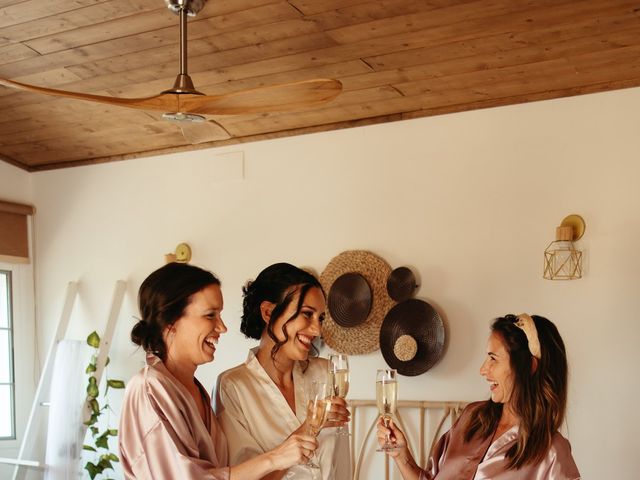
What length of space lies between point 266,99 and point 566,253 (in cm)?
177

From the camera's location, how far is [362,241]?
4.90 metres

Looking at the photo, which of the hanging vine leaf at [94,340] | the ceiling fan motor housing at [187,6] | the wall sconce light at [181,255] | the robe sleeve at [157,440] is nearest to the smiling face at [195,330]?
the robe sleeve at [157,440]

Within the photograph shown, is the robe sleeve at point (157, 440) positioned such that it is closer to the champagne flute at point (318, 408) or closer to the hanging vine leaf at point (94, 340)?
the champagne flute at point (318, 408)

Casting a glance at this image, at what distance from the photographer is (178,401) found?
233 centimetres

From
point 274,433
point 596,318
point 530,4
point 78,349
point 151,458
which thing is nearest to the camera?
point 151,458

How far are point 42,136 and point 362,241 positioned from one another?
7.32 ft

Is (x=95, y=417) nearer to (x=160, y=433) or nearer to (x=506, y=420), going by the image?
(x=506, y=420)

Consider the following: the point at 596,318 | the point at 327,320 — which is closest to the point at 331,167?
the point at 327,320

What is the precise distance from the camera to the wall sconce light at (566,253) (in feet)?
13.7

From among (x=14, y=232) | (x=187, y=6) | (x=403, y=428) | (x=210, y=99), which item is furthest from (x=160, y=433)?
(x=14, y=232)

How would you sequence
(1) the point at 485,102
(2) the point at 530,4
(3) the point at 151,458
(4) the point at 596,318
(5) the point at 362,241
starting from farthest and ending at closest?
(5) the point at 362,241
(1) the point at 485,102
(4) the point at 596,318
(2) the point at 530,4
(3) the point at 151,458

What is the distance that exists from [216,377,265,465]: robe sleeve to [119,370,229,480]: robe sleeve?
30 centimetres

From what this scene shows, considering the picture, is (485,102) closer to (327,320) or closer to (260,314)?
(327,320)

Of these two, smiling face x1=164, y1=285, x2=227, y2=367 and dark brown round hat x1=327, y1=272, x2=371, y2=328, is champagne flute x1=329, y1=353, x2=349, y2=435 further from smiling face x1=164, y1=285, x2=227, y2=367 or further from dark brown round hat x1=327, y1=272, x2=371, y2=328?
dark brown round hat x1=327, y1=272, x2=371, y2=328
